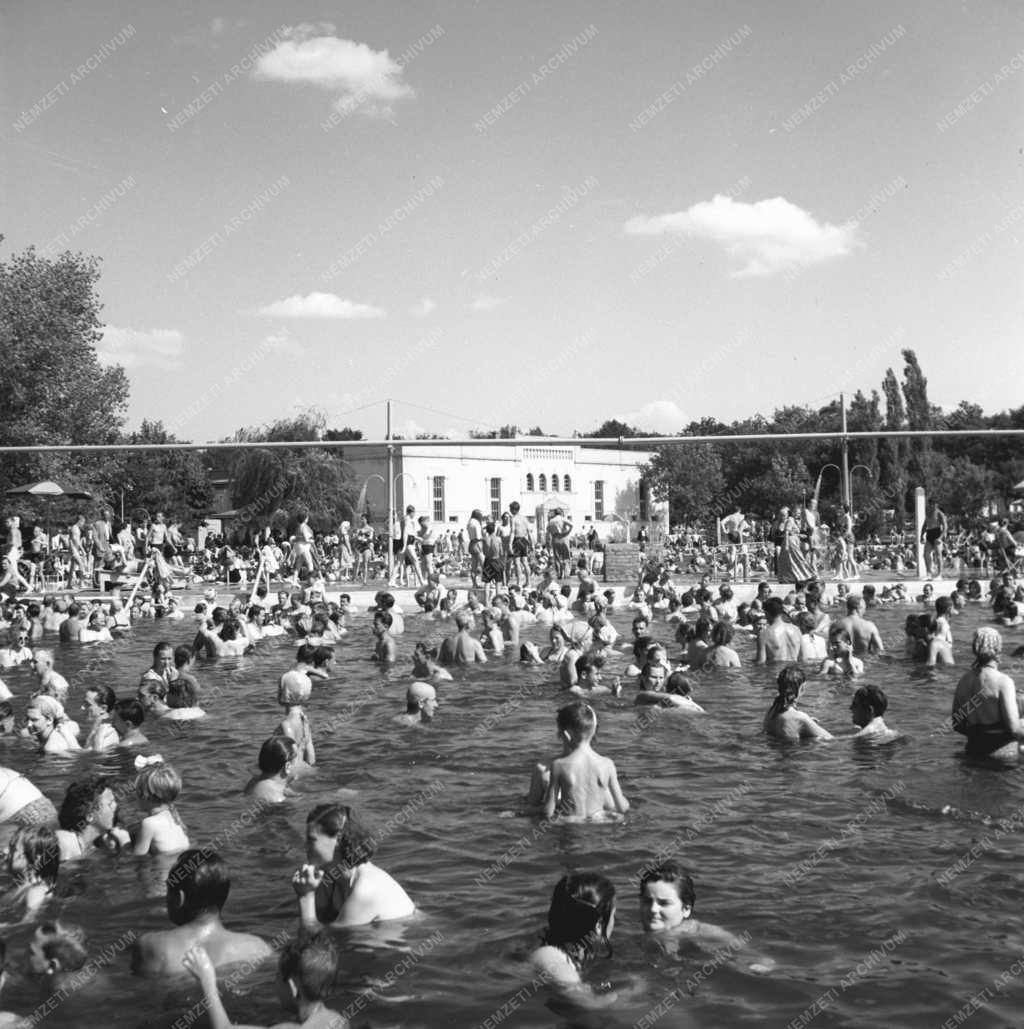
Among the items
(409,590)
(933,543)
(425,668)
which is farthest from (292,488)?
(425,668)

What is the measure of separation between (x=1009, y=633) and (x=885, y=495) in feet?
118

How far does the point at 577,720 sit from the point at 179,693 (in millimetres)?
6561

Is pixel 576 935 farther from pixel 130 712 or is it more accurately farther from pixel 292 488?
pixel 292 488

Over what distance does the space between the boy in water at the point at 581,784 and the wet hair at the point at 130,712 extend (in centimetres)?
497

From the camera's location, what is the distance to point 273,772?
31.4 ft

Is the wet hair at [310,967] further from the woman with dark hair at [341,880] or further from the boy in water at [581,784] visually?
the boy in water at [581,784]

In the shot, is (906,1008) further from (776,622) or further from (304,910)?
(776,622)

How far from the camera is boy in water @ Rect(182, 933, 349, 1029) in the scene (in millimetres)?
5008

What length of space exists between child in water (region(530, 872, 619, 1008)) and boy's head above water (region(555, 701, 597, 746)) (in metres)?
2.57

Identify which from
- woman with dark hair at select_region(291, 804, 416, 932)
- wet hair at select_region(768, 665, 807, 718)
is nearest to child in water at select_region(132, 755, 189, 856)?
woman with dark hair at select_region(291, 804, 416, 932)

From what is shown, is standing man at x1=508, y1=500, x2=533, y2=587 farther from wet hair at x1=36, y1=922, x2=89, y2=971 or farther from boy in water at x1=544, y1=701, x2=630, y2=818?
wet hair at x1=36, y1=922, x2=89, y2=971

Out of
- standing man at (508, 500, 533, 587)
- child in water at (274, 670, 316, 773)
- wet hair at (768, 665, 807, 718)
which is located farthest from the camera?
standing man at (508, 500, 533, 587)

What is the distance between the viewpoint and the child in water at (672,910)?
21.6 ft

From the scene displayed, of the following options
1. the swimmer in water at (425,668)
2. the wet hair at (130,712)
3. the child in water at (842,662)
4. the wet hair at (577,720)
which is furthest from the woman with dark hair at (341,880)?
the child in water at (842,662)
